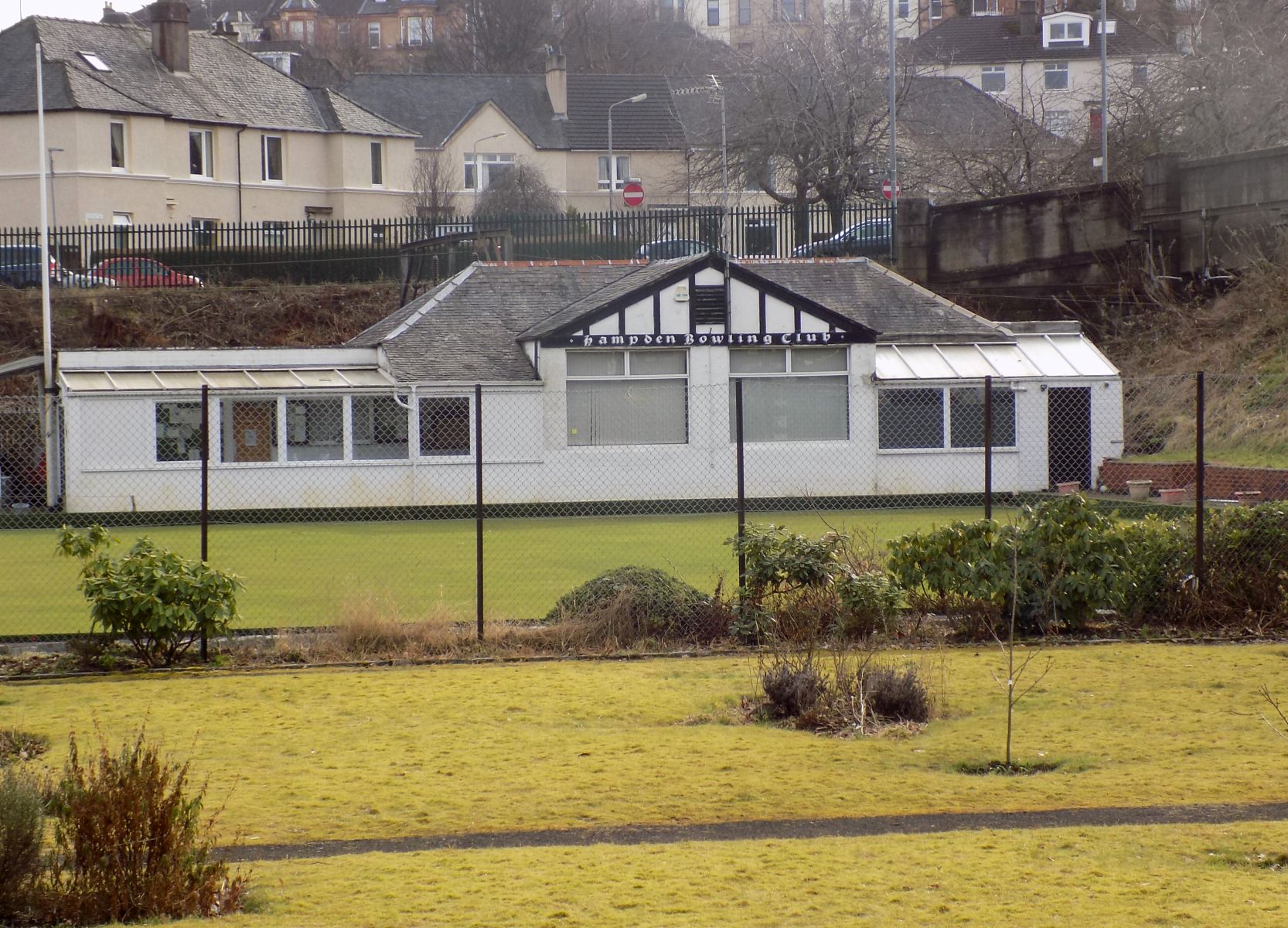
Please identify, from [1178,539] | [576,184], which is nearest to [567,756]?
[1178,539]

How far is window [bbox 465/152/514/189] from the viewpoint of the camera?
6341 centimetres

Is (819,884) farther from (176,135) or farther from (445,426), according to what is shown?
(176,135)

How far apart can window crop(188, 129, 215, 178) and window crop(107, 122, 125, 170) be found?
2886 mm

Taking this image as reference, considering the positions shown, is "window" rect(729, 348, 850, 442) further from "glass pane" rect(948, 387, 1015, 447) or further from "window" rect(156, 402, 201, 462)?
"window" rect(156, 402, 201, 462)

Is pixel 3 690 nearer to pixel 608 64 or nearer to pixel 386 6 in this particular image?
pixel 608 64

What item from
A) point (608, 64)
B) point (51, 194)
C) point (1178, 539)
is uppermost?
point (608, 64)

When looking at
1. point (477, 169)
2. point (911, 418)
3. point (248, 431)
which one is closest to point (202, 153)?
point (477, 169)

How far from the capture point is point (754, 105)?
47281 millimetres

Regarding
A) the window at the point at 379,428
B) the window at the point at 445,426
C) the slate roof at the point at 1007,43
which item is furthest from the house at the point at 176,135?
the slate roof at the point at 1007,43

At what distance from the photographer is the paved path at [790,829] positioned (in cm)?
693

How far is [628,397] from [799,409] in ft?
10.8

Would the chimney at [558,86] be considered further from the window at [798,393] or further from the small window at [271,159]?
the window at [798,393]

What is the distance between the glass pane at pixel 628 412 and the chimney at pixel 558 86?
1572 inches

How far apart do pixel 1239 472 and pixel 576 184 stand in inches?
1828
